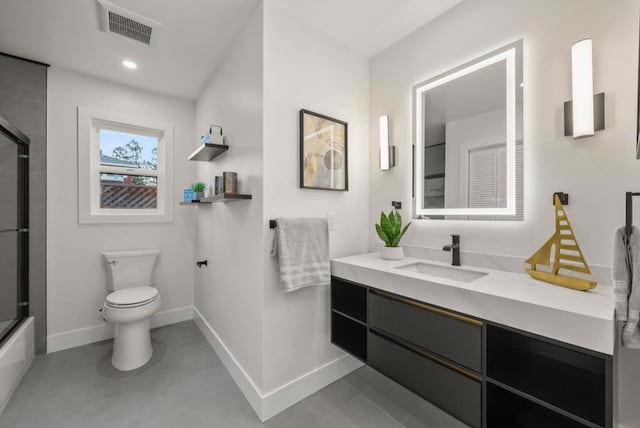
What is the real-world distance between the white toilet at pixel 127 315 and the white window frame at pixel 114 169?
17.1 inches

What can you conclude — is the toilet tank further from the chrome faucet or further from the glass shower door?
the chrome faucet

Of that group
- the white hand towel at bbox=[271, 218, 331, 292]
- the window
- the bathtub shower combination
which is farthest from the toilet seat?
the window

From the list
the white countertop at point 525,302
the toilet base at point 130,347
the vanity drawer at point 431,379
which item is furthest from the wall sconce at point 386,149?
the toilet base at point 130,347

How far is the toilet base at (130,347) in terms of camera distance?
6.84 ft

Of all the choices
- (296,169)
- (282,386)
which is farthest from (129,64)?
(282,386)

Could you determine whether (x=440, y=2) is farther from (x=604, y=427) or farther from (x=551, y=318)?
(x=604, y=427)

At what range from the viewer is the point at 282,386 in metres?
1.68

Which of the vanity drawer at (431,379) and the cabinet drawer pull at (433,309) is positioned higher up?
the cabinet drawer pull at (433,309)

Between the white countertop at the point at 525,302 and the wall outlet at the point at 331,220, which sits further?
the wall outlet at the point at 331,220

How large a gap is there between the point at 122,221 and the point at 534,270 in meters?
3.30

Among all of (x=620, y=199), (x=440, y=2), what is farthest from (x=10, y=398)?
(x=440, y=2)

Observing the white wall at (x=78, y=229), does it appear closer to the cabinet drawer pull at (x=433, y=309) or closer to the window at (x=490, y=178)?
the cabinet drawer pull at (x=433, y=309)

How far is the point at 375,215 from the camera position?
2.18 meters

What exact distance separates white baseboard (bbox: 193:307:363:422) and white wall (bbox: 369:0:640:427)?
113cm
